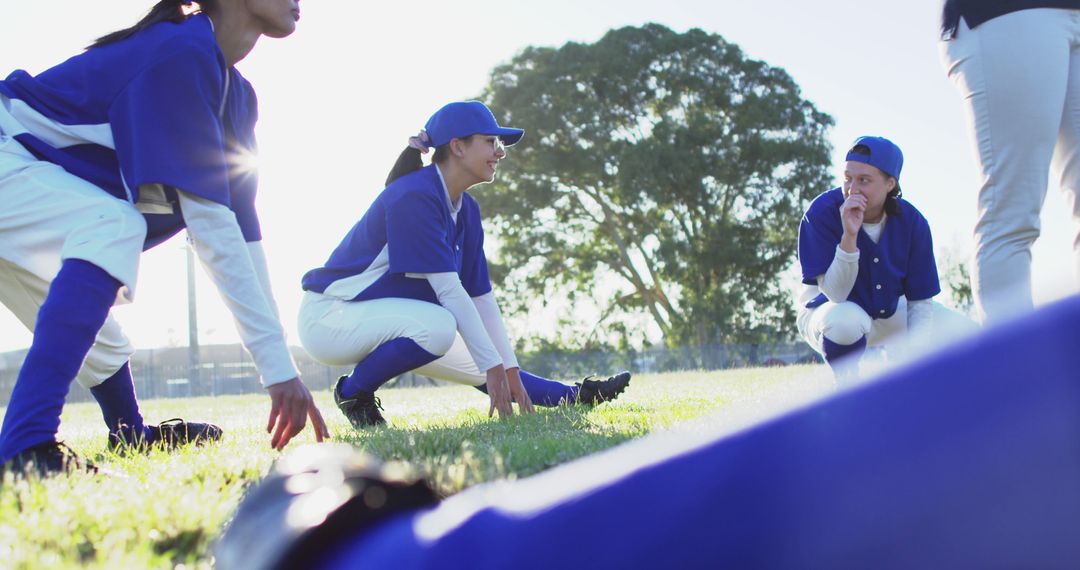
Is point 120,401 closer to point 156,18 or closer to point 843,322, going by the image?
point 156,18

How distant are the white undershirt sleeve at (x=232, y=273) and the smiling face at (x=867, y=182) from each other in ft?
9.44

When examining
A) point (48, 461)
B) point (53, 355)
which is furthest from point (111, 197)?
point (48, 461)

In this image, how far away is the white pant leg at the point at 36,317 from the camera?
2654 mm

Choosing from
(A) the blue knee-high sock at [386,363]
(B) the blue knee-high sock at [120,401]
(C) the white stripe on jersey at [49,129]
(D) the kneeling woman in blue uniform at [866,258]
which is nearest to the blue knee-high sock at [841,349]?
(D) the kneeling woman in blue uniform at [866,258]

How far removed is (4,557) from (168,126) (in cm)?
137

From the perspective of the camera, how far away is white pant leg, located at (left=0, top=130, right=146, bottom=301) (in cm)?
220

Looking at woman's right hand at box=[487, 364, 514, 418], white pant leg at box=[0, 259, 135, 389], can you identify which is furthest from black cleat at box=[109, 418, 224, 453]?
woman's right hand at box=[487, 364, 514, 418]

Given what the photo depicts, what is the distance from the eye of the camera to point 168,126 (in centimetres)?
228

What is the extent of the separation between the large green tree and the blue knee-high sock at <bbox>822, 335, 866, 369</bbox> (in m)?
19.4

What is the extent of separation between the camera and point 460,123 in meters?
4.29

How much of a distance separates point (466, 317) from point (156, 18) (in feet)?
6.41

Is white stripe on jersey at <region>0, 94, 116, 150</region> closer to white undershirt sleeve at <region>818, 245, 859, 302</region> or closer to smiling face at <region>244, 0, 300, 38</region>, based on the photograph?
smiling face at <region>244, 0, 300, 38</region>

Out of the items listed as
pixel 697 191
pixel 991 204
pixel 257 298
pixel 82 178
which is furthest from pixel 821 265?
pixel 697 191

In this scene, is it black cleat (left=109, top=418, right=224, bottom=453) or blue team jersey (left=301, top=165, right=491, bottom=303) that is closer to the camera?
black cleat (left=109, top=418, right=224, bottom=453)
